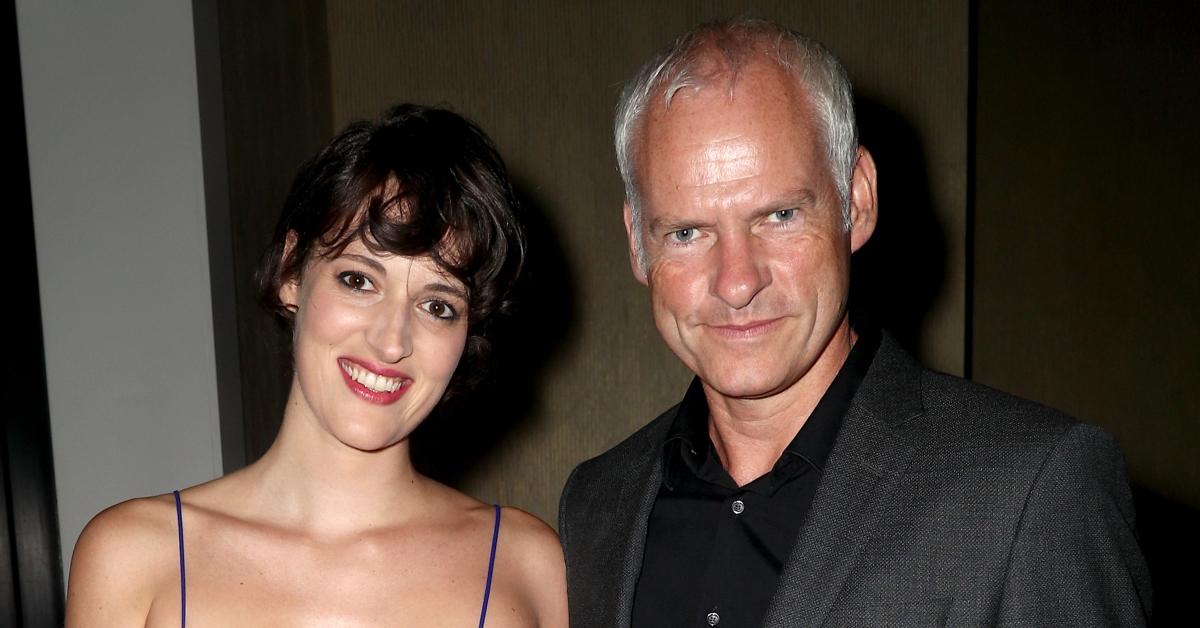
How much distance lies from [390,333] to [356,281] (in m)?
0.11

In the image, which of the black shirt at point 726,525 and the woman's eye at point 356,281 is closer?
the black shirt at point 726,525

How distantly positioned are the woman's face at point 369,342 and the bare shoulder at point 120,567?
0.32 meters

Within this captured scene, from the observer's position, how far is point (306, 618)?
1.89 metres

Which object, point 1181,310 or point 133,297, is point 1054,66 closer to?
point 1181,310

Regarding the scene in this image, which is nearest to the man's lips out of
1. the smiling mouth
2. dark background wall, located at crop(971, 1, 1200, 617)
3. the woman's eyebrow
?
the smiling mouth

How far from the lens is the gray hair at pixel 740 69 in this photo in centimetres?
172

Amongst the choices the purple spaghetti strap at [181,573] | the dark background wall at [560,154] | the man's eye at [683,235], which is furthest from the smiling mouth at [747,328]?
the dark background wall at [560,154]

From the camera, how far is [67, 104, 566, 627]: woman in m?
1.87

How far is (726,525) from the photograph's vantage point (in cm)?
175

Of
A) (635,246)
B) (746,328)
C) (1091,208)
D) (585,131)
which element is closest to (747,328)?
(746,328)

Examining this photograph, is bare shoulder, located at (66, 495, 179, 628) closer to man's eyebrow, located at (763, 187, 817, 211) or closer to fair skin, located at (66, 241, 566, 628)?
fair skin, located at (66, 241, 566, 628)

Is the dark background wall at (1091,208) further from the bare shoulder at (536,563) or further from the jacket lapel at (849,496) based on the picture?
the jacket lapel at (849,496)

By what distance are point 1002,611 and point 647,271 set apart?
0.70 meters

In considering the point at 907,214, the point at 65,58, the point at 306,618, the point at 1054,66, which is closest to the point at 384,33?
the point at 65,58
